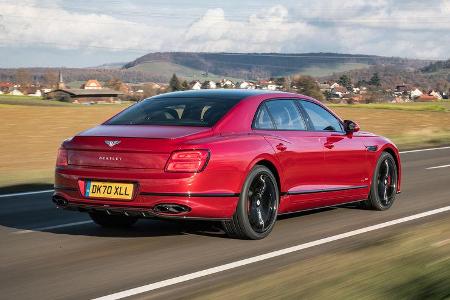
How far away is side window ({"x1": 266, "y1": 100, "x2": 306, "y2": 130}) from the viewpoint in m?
8.18

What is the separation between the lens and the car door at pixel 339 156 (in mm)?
8750

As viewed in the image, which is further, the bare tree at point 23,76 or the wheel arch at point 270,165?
the bare tree at point 23,76

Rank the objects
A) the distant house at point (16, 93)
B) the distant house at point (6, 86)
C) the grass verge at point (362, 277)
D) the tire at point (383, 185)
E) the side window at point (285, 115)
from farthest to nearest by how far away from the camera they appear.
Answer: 1. the distant house at point (6, 86)
2. the distant house at point (16, 93)
3. the tire at point (383, 185)
4. the side window at point (285, 115)
5. the grass verge at point (362, 277)

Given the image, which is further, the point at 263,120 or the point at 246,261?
the point at 263,120

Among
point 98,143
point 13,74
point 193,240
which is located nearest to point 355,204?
point 193,240

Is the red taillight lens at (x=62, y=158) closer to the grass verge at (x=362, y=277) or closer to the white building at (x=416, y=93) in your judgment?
the grass verge at (x=362, y=277)

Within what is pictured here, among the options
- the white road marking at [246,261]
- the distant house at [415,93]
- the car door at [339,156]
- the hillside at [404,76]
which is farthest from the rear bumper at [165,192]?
the hillside at [404,76]

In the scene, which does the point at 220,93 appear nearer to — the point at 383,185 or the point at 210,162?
the point at 210,162

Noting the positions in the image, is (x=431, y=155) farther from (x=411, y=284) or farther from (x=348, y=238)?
(x=411, y=284)

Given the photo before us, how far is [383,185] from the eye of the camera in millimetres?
9953

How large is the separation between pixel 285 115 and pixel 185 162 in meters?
1.86

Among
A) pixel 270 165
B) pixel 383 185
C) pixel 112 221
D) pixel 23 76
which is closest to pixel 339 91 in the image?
pixel 383 185

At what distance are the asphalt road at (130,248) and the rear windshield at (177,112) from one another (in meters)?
1.15

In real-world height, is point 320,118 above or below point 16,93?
above
